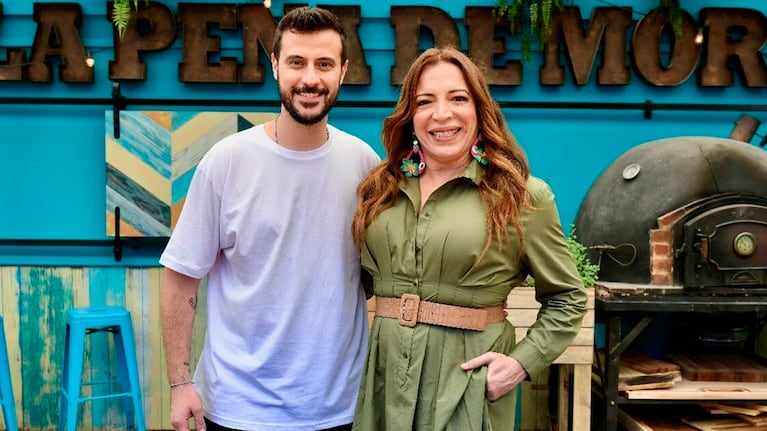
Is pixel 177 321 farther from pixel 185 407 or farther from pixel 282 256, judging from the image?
pixel 282 256

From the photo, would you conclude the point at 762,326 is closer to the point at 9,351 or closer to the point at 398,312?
the point at 398,312

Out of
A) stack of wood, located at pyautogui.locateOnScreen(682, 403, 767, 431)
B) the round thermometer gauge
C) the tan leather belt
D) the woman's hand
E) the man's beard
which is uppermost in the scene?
the man's beard

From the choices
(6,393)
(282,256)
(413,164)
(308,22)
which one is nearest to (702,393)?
(413,164)

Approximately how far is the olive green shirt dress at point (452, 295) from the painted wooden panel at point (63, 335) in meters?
2.48

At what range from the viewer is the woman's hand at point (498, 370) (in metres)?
1.98

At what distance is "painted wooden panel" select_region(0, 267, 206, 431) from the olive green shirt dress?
248 centimetres

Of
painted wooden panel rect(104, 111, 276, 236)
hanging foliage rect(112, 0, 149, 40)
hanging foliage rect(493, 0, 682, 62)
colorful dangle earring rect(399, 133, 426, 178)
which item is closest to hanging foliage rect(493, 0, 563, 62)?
hanging foliage rect(493, 0, 682, 62)

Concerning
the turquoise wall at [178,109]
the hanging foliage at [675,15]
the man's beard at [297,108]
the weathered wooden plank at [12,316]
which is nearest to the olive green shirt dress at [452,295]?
the man's beard at [297,108]

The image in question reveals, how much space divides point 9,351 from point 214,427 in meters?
2.79

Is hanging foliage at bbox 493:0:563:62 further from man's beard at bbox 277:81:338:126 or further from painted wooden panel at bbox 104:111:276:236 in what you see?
man's beard at bbox 277:81:338:126

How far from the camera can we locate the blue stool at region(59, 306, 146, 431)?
3762 millimetres

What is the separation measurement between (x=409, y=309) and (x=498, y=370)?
0.30 meters

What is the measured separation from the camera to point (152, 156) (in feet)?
13.7

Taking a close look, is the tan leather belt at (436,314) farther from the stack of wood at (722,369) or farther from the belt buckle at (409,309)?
the stack of wood at (722,369)
